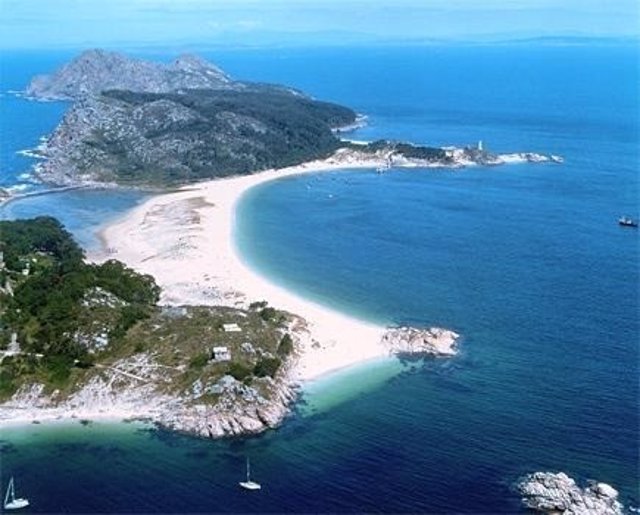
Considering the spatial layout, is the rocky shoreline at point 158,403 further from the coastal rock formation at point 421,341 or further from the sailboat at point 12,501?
the coastal rock formation at point 421,341

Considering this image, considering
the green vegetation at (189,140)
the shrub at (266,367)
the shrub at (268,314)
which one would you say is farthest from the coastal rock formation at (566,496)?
the green vegetation at (189,140)

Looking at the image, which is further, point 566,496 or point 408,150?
point 408,150

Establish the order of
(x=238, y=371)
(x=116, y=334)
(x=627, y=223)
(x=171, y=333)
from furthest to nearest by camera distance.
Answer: (x=627, y=223) → (x=171, y=333) → (x=116, y=334) → (x=238, y=371)

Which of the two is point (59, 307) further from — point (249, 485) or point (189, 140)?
point (189, 140)

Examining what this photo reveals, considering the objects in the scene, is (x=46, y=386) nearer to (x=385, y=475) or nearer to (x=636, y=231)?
(x=385, y=475)

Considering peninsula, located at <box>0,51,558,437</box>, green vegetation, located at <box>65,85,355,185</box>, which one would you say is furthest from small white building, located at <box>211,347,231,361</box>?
green vegetation, located at <box>65,85,355,185</box>

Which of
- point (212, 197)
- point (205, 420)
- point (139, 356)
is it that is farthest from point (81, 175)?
point (205, 420)

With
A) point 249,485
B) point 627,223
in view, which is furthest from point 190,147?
point 249,485
